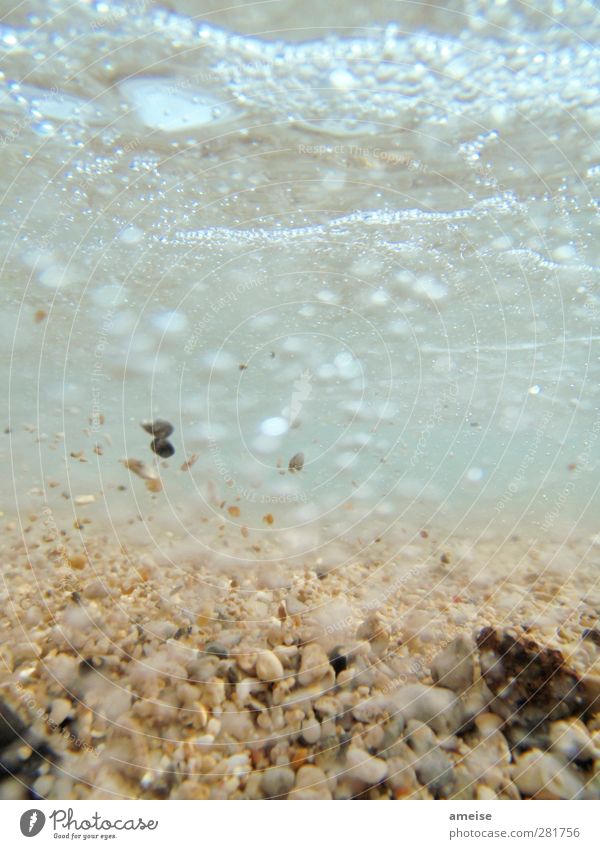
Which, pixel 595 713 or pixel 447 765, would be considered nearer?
pixel 447 765

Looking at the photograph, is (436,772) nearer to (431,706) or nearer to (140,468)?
(431,706)

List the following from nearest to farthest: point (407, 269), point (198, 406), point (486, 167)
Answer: point (486, 167), point (407, 269), point (198, 406)

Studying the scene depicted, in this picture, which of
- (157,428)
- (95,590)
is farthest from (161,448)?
(95,590)

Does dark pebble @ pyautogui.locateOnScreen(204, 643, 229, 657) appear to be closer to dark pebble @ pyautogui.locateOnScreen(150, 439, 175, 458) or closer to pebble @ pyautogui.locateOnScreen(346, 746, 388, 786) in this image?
pebble @ pyautogui.locateOnScreen(346, 746, 388, 786)

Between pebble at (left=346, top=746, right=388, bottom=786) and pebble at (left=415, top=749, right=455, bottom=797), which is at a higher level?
pebble at (left=346, top=746, right=388, bottom=786)

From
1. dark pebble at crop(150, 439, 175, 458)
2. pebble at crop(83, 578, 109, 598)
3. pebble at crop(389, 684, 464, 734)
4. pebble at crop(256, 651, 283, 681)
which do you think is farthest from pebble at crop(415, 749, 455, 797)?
dark pebble at crop(150, 439, 175, 458)
